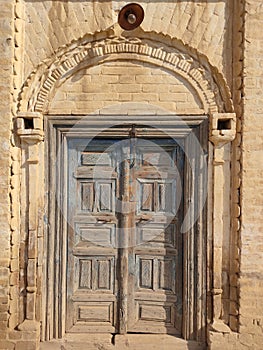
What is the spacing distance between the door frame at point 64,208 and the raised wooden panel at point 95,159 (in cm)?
24

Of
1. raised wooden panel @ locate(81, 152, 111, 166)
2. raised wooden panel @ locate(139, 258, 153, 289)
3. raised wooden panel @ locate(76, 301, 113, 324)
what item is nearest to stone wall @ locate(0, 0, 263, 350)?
raised wooden panel @ locate(81, 152, 111, 166)

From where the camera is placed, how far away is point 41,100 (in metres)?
4.27

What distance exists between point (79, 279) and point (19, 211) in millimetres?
1085

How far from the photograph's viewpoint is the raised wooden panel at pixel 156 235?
14.5ft

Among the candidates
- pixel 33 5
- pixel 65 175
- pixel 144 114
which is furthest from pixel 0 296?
pixel 33 5

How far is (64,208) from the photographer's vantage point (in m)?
4.36

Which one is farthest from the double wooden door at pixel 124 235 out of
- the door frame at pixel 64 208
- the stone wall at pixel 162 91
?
the stone wall at pixel 162 91

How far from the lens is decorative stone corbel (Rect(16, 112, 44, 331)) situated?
4219 millimetres

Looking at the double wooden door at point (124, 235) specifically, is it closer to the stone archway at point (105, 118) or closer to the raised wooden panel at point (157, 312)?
the raised wooden panel at point (157, 312)

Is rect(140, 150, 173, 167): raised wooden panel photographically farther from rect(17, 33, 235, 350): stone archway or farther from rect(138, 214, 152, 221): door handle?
rect(138, 214, 152, 221): door handle

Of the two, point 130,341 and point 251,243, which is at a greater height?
point 251,243

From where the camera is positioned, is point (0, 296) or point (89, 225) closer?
point (0, 296)

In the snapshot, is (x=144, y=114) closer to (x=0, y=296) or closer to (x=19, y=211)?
(x=19, y=211)

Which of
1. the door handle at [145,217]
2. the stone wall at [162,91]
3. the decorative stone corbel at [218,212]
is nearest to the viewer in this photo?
the stone wall at [162,91]
